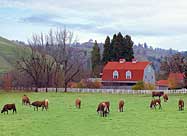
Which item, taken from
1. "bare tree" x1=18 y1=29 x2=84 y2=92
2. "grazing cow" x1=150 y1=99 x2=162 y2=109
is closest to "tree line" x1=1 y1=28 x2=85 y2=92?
"bare tree" x1=18 y1=29 x2=84 y2=92

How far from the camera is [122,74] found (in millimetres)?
89312

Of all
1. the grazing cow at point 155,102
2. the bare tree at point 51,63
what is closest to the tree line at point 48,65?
the bare tree at point 51,63

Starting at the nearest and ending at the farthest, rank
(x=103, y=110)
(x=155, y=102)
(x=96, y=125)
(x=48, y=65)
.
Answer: (x=96, y=125) → (x=103, y=110) → (x=155, y=102) → (x=48, y=65)

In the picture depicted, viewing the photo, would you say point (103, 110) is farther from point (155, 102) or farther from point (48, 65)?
point (48, 65)

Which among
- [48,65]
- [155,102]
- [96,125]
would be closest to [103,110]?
[96,125]

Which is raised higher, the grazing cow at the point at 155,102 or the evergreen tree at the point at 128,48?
the evergreen tree at the point at 128,48

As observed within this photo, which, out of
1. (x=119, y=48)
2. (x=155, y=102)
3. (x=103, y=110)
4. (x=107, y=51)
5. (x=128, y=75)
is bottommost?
(x=103, y=110)

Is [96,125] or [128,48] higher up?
[128,48]

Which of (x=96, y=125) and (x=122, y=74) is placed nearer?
(x=96, y=125)

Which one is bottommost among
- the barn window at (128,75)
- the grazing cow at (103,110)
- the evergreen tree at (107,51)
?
the grazing cow at (103,110)

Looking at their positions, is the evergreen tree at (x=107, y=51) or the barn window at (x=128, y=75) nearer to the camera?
the barn window at (x=128, y=75)

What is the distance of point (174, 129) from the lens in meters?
24.2

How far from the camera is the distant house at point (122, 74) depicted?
8850 cm

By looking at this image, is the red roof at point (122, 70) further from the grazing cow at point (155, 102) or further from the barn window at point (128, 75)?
the grazing cow at point (155, 102)
